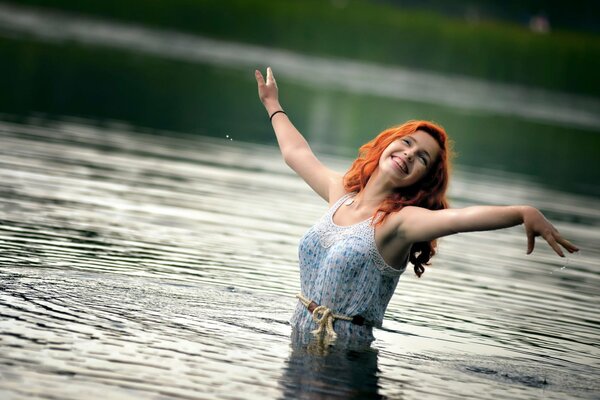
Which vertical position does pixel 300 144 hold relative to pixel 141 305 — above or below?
above

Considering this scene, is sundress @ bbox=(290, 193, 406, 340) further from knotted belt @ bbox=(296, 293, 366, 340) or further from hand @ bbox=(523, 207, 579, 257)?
hand @ bbox=(523, 207, 579, 257)

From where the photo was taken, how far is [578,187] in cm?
2689

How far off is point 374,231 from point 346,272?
1.01 feet

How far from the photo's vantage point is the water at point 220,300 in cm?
802

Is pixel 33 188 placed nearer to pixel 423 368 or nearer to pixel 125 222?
pixel 125 222

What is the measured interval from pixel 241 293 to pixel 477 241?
625 cm

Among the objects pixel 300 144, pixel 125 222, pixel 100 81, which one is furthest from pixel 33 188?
pixel 100 81

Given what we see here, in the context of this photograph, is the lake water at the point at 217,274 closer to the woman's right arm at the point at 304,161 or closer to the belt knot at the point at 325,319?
the belt knot at the point at 325,319

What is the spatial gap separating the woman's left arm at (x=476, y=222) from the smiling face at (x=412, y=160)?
235 millimetres

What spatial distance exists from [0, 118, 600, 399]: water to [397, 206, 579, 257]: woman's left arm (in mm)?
905

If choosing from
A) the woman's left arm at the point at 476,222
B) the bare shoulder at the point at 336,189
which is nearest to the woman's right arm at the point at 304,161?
the bare shoulder at the point at 336,189

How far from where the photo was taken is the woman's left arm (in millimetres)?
7395

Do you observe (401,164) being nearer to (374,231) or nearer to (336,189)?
(374,231)

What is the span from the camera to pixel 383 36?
107 m
